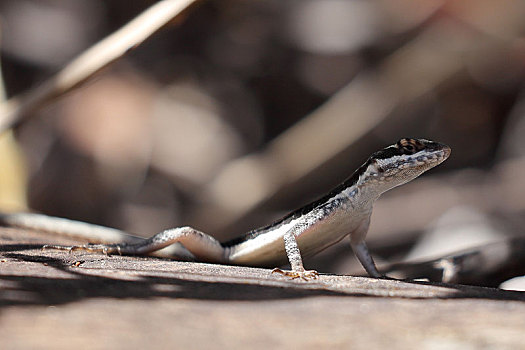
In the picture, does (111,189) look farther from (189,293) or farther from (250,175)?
(189,293)

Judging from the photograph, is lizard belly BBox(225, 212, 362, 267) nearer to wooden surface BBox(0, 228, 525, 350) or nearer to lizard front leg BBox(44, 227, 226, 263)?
lizard front leg BBox(44, 227, 226, 263)

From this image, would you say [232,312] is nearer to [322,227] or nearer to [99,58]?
[322,227]

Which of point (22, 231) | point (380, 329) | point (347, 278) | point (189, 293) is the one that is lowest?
point (380, 329)

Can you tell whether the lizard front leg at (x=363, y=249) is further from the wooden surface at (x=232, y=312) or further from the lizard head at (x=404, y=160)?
the wooden surface at (x=232, y=312)

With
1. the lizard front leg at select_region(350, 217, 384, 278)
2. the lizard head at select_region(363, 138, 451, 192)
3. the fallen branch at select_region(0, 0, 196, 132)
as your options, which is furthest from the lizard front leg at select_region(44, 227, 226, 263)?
the fallen branch at select_region(0, 0, 196, 132)

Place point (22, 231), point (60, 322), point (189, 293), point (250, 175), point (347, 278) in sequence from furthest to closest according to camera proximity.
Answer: point (250, 175) < point (22, 231) < point (347, 278) < point (189, 293) < point (60, 322)

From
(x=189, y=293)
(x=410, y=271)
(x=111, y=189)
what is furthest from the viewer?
(x=111, y=189)

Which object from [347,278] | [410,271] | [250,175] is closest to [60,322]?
[347,278]
